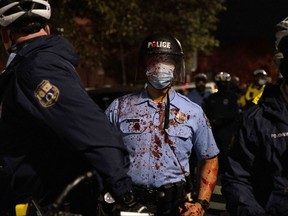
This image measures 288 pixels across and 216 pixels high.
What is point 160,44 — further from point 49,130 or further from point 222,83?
point 222,83

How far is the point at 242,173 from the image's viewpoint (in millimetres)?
3156

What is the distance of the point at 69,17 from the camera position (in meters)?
16.4

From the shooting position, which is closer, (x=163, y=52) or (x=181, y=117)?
(x=181, y=117)

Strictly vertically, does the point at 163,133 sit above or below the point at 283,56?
below

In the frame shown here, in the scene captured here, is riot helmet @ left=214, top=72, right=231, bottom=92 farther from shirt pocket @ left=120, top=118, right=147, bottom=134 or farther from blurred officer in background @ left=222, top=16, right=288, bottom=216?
blurred officer in background @ left=222, top=16, right=288, bottom=216

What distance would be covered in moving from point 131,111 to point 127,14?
14.4 m

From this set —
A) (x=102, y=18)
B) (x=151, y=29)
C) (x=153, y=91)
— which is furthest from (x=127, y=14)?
(x=153, y=91)

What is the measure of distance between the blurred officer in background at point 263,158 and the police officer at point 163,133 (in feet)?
2.55

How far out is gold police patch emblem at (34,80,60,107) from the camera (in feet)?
8.46

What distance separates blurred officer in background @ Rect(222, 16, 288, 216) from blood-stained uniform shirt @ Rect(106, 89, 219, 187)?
2.90 ft

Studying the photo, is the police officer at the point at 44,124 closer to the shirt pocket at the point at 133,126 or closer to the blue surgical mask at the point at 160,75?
the shirt pocket at the point at 133,126

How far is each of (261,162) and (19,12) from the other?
1.55 meters

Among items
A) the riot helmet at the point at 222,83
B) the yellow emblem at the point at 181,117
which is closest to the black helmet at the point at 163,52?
the yellow emblem at the point at 181,117

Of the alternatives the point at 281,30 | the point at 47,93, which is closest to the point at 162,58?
the point at 281,30
